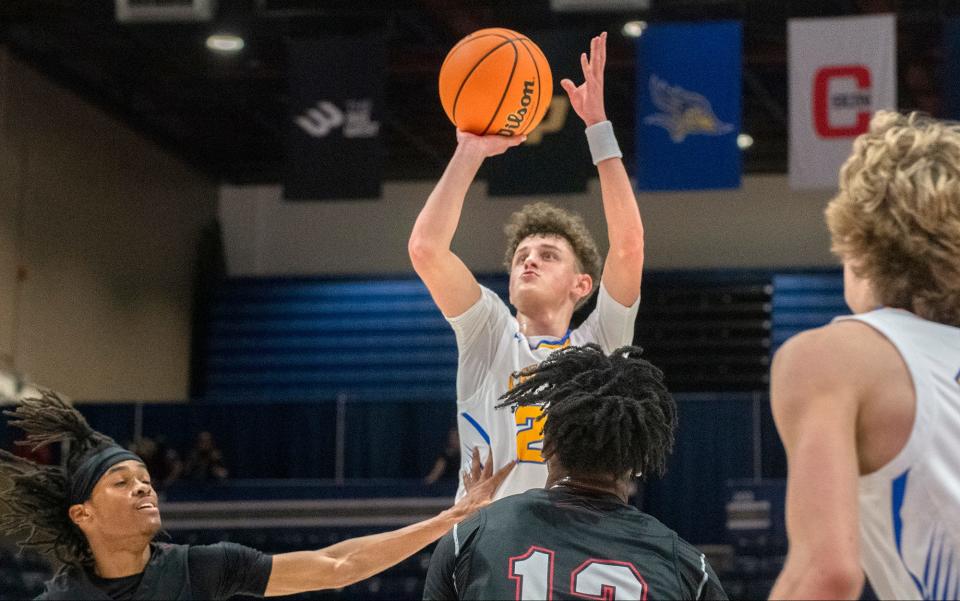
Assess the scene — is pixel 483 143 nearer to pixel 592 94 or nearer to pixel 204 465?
pixel 592 94

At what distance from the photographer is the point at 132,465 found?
3.90 metres

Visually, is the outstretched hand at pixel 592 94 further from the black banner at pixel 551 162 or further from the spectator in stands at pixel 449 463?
the spectator in stands at pixel 449 463

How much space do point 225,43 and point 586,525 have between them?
11.9 meters

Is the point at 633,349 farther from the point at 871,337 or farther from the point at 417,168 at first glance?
the point at 417,168

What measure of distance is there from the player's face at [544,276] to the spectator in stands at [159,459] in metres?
8.82

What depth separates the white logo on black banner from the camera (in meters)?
9.91

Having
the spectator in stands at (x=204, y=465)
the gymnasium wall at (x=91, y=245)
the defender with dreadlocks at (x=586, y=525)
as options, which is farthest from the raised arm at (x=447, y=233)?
the gymnasium wall at (x=91, y=245)

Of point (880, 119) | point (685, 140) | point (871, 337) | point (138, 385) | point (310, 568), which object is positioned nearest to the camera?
point (871, 337)

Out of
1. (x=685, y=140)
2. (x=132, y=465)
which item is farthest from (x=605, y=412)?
(x=685, y=140)

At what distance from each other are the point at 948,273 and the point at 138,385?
15502mm

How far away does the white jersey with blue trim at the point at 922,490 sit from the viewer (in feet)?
5.92

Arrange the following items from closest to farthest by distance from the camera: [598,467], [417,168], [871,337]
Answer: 1. [871,337]
2. [598,467]
3. [417,168]

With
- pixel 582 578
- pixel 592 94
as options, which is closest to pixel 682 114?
pixel 592 94

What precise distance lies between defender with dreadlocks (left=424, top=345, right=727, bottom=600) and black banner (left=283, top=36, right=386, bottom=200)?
7110 millimetres
